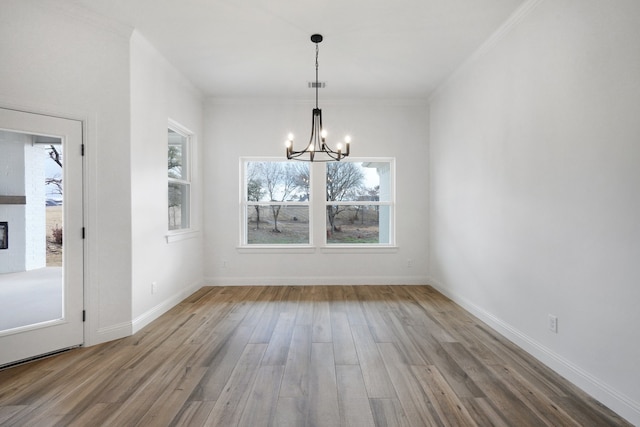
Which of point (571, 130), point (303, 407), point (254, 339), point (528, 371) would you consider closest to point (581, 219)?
point (571, 130)

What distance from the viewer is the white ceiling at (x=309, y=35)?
2723 millimetres

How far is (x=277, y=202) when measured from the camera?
16.8 feet

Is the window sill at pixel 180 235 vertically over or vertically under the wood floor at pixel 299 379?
over

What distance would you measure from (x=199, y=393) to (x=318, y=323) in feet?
4.89

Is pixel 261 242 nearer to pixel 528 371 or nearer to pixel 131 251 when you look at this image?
pixel 131 251

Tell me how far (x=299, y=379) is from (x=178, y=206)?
9.98 feet

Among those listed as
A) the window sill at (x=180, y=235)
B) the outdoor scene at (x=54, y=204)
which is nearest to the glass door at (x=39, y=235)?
the outdoor scene at (x=54, y=204)

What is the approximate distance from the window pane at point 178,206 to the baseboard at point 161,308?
2.84 ft

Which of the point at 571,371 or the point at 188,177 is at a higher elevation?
the point at 188,177

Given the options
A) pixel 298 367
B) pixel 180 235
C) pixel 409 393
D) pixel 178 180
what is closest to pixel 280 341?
pixel 298 367

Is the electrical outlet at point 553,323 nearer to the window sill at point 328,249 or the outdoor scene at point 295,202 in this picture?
the window sill at point 328,249

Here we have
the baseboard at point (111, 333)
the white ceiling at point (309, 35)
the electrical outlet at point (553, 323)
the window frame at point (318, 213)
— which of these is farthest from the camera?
the window frame at point (318, 213)

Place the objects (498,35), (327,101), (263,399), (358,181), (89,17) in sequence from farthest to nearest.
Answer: (358,181) → (327,101) → (498,35) → (89,17) → (263,399)

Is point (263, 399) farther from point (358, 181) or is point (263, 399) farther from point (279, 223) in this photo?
point (358, 181)
